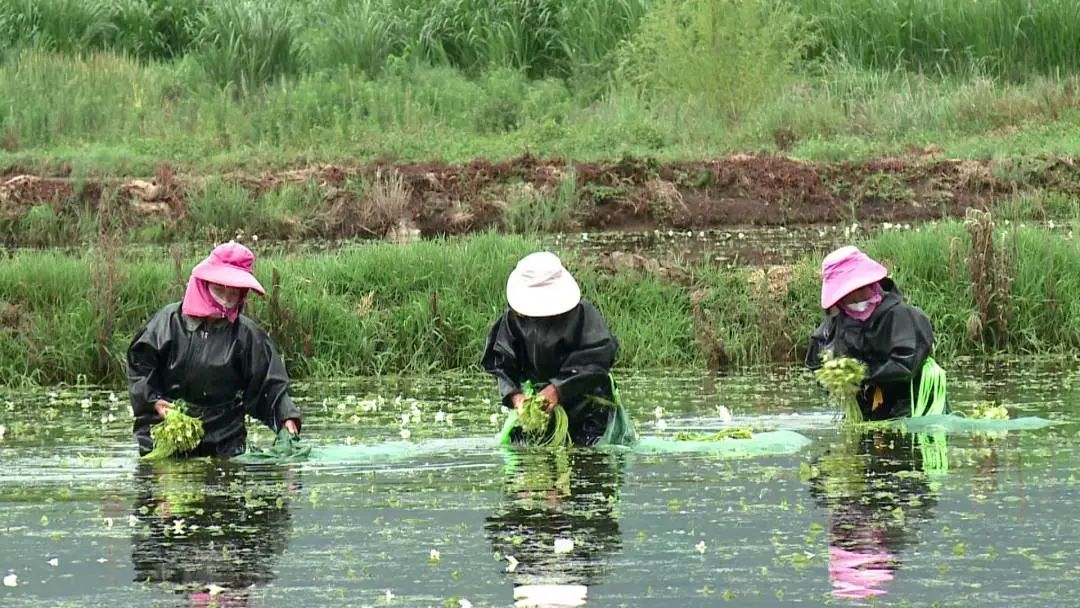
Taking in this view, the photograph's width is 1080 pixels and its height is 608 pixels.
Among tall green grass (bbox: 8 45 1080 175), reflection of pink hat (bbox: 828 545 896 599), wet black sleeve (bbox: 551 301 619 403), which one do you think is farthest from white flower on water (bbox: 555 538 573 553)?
tall green grass (bbox: 8 45 1080 175)

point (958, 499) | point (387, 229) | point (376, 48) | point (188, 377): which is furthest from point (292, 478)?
point (376, 48)

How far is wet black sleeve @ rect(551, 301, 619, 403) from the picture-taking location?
11.3 metres

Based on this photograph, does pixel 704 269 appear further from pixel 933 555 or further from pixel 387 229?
pixel 933 555

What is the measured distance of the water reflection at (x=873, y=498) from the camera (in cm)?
852

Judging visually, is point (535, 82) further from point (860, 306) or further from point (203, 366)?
point (203, 366)

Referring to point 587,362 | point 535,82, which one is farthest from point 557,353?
point 535,82

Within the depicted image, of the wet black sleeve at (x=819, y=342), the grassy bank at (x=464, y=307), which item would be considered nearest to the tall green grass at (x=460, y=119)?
the grassy bank at (x=464, y=307)

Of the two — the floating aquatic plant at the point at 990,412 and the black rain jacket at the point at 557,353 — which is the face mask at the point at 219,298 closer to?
the black rain jacket at the point at 557,353

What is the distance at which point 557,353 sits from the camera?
11.5 meters

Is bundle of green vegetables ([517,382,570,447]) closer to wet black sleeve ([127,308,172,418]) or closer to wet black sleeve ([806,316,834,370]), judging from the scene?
wet black sleeve ([806,316,834,370])

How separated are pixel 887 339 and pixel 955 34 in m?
21.0

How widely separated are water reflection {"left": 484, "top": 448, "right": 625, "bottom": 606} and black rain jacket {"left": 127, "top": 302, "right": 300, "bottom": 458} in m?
1.39

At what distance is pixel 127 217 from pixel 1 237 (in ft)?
4.82

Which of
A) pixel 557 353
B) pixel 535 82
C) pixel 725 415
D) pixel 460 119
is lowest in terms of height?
pixel 725 415
